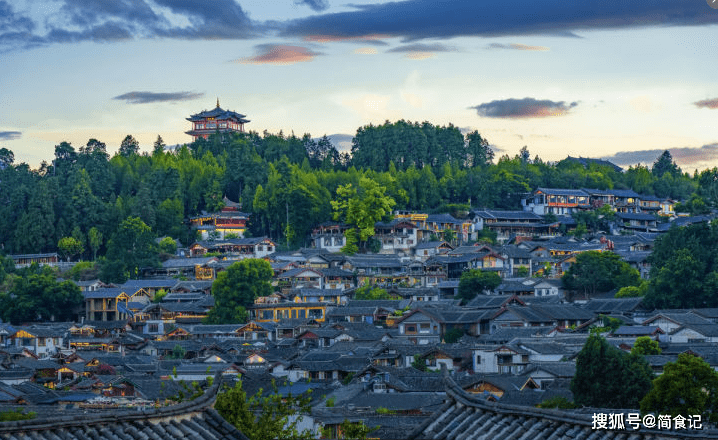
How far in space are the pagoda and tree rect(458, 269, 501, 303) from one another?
1582 inches

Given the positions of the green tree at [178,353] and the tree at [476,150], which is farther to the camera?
the tree at [476,150]

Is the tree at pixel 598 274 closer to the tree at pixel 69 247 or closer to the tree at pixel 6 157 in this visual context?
the tree at pixel 69 247

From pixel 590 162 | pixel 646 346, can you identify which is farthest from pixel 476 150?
pixel 646 346

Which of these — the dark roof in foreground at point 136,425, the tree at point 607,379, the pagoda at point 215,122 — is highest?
the pagoda at point 215,122

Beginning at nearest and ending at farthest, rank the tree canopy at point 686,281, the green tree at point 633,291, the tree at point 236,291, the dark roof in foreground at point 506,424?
the dark roof in foreground at point 506,424 < the tree canopy at point 686,281 < the green tree at point 633,291 < the tree at point 236,291

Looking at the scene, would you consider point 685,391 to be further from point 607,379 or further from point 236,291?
point 236,291

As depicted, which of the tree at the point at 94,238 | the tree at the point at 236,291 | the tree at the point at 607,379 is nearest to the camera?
the tree at the point at 607,379

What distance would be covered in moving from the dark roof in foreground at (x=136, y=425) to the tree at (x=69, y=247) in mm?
61951

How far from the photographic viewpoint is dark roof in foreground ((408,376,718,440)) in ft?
23.1

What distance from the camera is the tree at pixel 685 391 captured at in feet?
82.0

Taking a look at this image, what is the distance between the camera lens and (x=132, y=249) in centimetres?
6425

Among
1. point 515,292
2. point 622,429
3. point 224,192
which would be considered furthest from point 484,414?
point 224,192

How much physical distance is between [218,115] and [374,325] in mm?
43756

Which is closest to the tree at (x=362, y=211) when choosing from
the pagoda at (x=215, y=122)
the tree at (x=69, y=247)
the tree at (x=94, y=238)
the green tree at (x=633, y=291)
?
the tree at (x=94, y=238)
